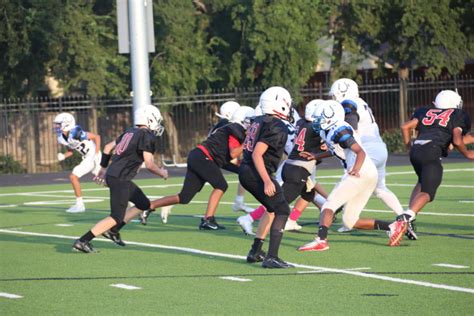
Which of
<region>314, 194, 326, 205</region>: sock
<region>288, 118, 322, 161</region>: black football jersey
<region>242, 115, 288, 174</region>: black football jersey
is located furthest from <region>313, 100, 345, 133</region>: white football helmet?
<region>314, 194, 326, 205</region>: sock

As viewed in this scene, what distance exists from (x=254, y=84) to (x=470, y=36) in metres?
7.50

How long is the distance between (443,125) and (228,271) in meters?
3.69

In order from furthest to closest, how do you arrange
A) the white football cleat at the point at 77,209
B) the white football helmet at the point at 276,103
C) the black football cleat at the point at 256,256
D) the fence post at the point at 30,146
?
the fence post at the point at 30,146 < the white football cleat at the point at 77,209 < the black football cleat at the point at 256,256 < the white football helmet at the point at 276,103

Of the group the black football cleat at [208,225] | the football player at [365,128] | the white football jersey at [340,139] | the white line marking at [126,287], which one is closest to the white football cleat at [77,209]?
the black football cleat at [208,225]

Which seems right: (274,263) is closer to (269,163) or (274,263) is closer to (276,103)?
(269,163)

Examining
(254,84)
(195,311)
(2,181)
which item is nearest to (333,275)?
(195,311)

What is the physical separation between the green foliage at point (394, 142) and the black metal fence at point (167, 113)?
131 cm

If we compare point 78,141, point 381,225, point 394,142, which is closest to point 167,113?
point 394,142

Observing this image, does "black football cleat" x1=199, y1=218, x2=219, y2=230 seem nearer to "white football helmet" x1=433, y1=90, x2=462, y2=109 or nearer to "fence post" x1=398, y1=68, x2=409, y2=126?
"white football helmet" x1=433, y1=90, x2=462, y2=109

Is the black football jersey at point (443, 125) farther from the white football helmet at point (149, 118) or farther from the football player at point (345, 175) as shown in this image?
the white football helmet at point (149, 118)

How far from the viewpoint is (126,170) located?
1268 cm

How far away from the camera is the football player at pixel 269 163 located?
10.9 metres

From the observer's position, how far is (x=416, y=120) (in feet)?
43.2

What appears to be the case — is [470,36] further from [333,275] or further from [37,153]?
[333,275]
